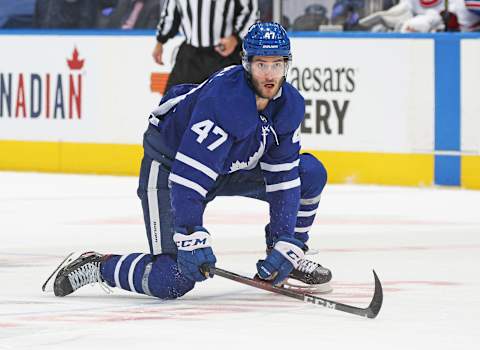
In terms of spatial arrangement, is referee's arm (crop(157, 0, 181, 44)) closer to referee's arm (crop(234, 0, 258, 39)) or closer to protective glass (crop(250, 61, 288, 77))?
referee's arm (crop(234, 0, 258, 39))

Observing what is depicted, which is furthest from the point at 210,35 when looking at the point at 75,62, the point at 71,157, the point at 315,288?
the point at 315,288

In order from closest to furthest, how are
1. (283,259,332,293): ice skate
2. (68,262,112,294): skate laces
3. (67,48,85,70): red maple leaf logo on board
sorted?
1. (68,262,112,294): skate laces
2. (283,259,332,293): ice skate
3. (67,48,85,70): red maple leaf logo on board

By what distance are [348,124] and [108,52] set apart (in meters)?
1.87

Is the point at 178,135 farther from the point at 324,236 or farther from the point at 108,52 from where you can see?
the point at 108,52

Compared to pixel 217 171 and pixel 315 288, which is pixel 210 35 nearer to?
pixel 315 288

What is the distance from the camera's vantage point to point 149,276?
16.8 ft

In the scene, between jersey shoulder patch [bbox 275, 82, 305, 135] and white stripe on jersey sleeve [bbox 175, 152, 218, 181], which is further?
jersey shoulder patch [bbox 275, 82, 305, 135]

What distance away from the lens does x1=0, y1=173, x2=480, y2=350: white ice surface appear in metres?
4.38

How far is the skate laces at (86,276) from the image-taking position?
5.25 metres

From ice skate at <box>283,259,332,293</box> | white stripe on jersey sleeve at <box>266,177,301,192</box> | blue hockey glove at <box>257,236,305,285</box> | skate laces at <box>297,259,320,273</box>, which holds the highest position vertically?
white stripe on jersey sleeve at <box>266,177,301,192</box>

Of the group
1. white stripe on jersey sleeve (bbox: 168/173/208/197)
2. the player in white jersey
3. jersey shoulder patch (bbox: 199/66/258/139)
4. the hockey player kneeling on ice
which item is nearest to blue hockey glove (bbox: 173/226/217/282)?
the hockey player kneeling on ice

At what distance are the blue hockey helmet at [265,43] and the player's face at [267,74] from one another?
2cm

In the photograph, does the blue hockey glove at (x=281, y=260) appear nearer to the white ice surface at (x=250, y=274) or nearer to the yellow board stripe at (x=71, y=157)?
the white ice surface at (x=250, y=274)

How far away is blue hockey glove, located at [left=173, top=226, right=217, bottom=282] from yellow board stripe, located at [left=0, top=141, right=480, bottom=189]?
4730 millimetres
